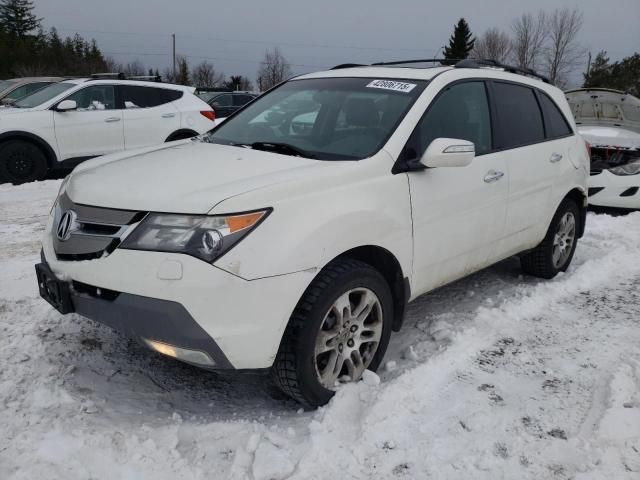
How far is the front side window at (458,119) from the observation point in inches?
133

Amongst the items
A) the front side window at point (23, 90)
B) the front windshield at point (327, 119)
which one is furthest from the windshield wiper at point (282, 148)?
the front side window at point (23, 90)

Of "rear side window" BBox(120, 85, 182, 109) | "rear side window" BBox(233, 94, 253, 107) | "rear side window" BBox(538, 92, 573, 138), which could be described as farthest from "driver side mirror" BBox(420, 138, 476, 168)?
"rear side window" BBox(233, 94, 253, 107)

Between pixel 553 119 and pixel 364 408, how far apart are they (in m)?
3.15

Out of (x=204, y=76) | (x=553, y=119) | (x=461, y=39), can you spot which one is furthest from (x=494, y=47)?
(x=553, y=119)

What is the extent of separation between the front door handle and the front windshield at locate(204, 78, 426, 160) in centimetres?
73

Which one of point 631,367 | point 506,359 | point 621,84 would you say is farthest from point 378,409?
point 621,84

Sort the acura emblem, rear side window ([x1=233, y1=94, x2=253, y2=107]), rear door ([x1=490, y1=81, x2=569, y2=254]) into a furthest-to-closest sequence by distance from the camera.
A: rear side window ([x1=233, y1=94, x2=253, y2=107]), rear door ([x1=490, y1=81, x2=569, y2=254]), the acura emblem

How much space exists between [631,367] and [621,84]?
134ft

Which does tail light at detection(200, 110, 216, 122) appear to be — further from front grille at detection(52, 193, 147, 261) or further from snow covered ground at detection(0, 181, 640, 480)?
front grille at detection(52, 193, 147, 261)

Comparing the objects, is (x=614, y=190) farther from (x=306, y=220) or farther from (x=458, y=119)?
(x=306, y=220)

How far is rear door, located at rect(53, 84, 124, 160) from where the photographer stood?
8.55 metres

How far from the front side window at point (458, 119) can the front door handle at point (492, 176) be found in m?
0.15

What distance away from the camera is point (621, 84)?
3812 cm

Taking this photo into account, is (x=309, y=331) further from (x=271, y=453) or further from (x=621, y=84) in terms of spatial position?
(x=621, y=84)
